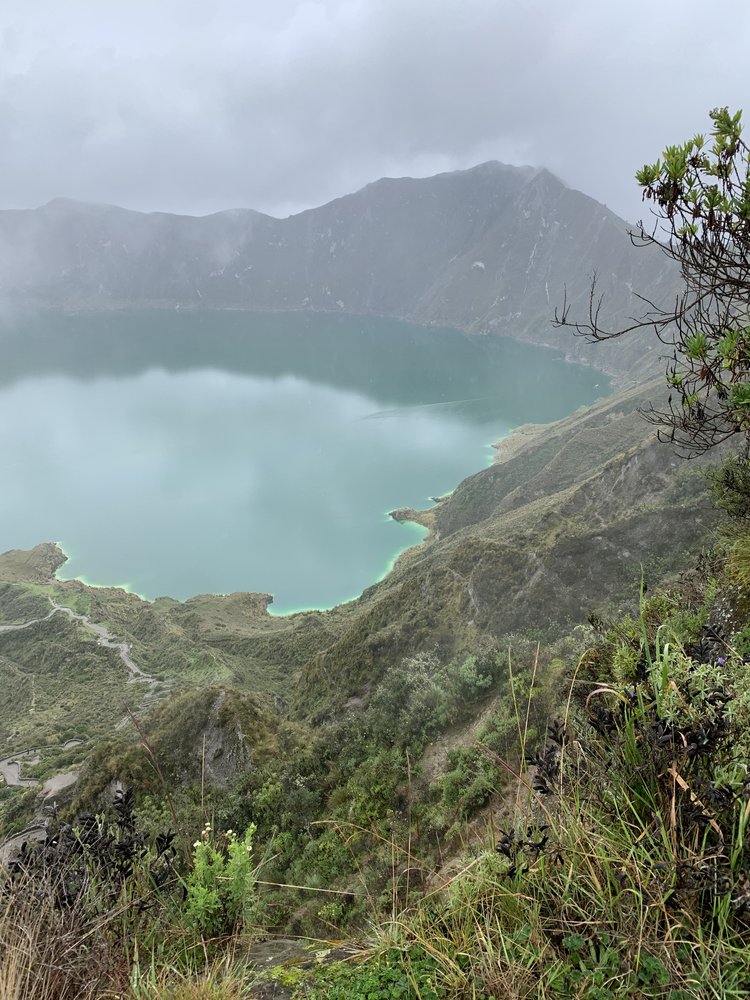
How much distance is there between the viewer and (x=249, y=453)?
77.2 m

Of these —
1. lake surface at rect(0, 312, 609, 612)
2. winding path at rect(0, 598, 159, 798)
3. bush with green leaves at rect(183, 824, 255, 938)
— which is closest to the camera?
bush with green leaves at rect(183, 824, 255, 938)

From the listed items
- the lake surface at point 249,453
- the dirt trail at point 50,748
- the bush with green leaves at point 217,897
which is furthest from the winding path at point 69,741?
the bush with green leaves at point 217,897

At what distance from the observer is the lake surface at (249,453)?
50.6 m

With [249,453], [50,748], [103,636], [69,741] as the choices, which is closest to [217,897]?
[50,748]

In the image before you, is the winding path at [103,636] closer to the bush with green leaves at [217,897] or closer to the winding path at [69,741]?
the winding path at [69,741]

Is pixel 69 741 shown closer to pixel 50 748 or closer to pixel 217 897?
Answer: pixel 50 748

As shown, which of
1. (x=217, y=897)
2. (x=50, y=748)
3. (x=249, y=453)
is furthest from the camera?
(x=249, y=453)

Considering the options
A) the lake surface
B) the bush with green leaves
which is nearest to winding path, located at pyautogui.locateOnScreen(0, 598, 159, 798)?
the lake surface

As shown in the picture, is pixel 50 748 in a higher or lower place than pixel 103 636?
lower

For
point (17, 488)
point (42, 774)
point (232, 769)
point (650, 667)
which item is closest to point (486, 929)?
point (650, 667)

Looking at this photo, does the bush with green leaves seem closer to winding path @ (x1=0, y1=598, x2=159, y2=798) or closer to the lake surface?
winding path @ (x1=0, y1=598, x2=159, y2=798)

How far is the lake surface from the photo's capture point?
50594mm

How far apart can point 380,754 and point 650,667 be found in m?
9.57

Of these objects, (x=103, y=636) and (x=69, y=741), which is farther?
(x=103, y=636)
